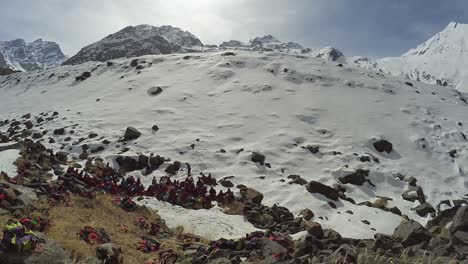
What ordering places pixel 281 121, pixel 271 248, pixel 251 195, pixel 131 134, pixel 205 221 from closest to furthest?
pixel 271 248 < pixel 205 221 < pixel 251 195 < pixel 131 134 < pixel 281 121

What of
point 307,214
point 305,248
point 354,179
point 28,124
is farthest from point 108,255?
point 28,124

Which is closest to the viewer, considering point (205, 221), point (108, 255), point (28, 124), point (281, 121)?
point (108, 255)

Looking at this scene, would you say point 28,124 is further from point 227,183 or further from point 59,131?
point 227,183

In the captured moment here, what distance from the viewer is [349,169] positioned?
794 inches

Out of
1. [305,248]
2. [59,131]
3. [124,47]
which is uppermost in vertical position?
[124,47]

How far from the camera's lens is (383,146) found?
23672 millimetres

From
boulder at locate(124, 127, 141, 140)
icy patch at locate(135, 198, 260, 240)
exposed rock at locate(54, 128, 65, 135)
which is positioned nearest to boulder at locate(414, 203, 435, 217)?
icy patch at locate(135, 198, 260, 240)

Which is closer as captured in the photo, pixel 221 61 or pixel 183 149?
pixel 183 149

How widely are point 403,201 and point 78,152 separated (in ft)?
57.4

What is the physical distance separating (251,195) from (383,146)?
11.2m

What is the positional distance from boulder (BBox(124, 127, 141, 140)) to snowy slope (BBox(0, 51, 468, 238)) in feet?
2.09

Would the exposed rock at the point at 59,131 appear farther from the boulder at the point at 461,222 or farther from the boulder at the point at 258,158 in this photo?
the boulder at the point at 461,222

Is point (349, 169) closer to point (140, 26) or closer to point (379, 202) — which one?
point (379, 202)

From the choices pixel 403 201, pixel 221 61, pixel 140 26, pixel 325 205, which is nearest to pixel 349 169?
pixel 403 201
